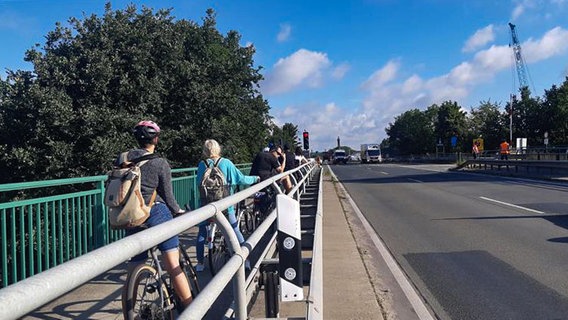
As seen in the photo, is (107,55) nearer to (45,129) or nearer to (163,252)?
(45,129)

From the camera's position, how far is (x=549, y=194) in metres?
16.7

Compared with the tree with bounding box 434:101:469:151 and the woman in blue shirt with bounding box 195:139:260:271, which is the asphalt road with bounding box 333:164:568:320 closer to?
the woman in blue shirt with bounding box 195:139:260:271

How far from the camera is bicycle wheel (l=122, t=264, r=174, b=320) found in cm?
373

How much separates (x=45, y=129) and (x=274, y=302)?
1189cm

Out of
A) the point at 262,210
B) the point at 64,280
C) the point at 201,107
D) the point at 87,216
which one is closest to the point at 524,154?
the point at 201,107

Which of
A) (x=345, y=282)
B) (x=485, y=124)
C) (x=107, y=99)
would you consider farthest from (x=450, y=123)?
(x=345, y=282)

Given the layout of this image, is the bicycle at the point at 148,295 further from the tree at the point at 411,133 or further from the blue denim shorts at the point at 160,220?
the tree at the point at 411,133

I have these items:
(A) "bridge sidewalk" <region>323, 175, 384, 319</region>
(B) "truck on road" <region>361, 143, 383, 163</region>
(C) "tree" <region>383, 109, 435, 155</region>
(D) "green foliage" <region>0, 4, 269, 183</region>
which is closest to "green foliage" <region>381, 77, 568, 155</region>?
(C) "tree" <region>383, 109, 435, 155</region>

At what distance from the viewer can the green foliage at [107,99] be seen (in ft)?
45.2

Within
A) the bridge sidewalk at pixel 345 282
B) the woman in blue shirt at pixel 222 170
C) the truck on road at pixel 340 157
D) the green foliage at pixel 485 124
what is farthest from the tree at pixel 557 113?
the woman in blue shirt at pixel 222 170

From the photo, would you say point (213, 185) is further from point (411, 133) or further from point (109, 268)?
point (411, 133)

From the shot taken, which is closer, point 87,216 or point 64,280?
point 64,280

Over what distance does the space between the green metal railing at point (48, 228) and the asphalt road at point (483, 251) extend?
4.55 m

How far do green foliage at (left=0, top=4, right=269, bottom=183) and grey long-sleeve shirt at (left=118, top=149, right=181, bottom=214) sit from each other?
10.5 meters
